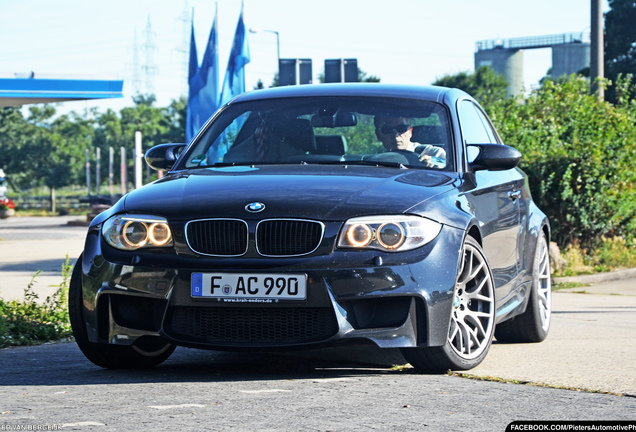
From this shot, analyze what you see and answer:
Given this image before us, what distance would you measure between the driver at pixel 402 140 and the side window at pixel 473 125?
1.18ft

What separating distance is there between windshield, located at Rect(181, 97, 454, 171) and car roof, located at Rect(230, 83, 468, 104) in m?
0.06

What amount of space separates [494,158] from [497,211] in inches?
14.3

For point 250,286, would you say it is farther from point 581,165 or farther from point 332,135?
point 581,165

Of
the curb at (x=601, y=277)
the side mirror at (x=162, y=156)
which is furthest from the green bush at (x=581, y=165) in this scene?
the side mirror at (x=162, y=156)

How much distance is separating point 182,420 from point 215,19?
773 inches

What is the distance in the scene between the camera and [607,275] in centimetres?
1350

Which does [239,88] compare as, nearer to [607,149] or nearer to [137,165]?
[137,165]

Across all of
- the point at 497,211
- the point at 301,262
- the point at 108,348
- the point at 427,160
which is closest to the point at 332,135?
the point at 427,160

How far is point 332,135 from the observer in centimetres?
632

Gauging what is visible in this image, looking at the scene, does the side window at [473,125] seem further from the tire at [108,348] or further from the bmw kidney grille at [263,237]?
the tire at [108,348]

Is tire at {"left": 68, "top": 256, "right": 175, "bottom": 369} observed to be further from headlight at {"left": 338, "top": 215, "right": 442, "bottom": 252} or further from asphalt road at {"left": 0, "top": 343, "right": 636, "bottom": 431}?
headlight at {"left": 338, "top": 215, "right": 442, "bottom": 252}

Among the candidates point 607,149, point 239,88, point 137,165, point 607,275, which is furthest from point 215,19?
point 607,275

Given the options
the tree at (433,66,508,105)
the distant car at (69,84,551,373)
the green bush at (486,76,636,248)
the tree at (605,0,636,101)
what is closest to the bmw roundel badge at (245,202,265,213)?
the distant car at (69,84,551,373)

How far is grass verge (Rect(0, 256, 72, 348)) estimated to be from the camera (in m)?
7.15
